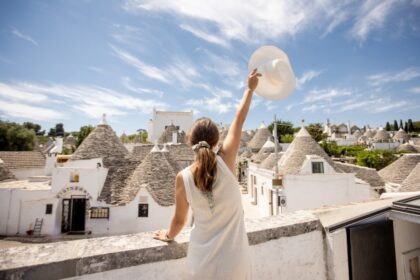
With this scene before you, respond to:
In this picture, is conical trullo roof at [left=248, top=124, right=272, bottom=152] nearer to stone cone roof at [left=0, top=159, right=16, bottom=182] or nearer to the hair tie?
stone cone roof at [left=0, top=159, right=16, bottom=182]

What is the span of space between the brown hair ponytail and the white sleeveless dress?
4 centimetres

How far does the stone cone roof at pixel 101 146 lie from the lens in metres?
17.4

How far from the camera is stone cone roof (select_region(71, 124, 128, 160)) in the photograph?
57.0 feet

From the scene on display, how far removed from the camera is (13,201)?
51.0 ft

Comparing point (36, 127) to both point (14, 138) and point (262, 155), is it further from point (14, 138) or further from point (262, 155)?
point (262, 155)

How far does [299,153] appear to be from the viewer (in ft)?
56.8

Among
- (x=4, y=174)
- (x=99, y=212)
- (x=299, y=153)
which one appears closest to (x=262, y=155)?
(x=299, y=153)

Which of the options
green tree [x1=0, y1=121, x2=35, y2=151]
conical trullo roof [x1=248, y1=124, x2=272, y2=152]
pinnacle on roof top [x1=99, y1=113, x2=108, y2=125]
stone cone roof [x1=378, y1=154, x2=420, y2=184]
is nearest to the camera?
stone cone roof [x1=378, y1=154, x2=420, y2=184]

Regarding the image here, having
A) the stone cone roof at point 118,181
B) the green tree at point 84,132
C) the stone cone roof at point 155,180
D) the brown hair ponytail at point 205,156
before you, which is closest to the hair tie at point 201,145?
the brown hair ponytail at point 205,156

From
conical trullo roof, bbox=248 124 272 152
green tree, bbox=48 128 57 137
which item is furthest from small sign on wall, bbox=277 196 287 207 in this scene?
green tree, bbox=48 128 57 137

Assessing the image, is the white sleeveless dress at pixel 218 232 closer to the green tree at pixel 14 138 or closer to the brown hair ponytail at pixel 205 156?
the brown hair ponytail at pixel 205 156

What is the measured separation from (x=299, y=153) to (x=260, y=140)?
1858 centimetres

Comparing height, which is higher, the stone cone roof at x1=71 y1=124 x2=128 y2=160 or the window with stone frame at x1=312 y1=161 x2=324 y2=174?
the stone cone roof at x1=71 y1=124 x2=128 y2=160

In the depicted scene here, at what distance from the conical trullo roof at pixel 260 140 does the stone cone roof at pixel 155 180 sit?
19.8 meters
